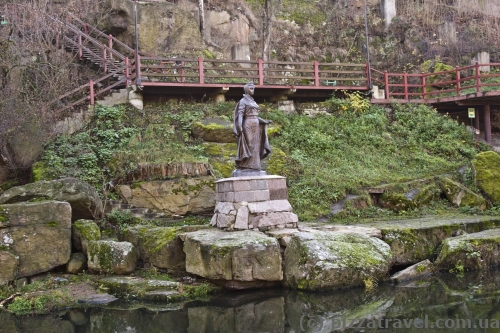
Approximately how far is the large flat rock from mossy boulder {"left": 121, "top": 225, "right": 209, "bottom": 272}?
4.04 metres

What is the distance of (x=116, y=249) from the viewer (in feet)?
28.7

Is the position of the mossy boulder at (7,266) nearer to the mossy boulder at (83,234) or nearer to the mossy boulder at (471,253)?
the mossy boulder at (83,234)

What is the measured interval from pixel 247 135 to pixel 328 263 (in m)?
3.41

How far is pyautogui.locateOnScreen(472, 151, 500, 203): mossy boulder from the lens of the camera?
41.2 feet

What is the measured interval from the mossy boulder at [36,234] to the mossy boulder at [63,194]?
0.64 meters

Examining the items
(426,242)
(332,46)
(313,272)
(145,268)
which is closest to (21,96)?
(145,268)

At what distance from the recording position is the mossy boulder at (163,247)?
8.91m

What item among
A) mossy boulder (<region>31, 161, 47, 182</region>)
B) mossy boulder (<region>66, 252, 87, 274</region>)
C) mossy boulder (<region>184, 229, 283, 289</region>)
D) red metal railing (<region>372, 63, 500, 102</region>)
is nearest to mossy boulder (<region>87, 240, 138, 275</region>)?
mossy boulder (<region>66, 252, 87, 274</region>)

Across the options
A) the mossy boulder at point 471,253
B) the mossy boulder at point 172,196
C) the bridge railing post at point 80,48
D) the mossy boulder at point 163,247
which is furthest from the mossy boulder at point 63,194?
the bridge railing post at point 80,48

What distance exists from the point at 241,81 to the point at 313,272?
12.3 meters

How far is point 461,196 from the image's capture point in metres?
12.4

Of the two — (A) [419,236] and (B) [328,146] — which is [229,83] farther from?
(A) [419,236]

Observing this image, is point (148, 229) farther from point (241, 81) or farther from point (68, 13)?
point (68, 13)

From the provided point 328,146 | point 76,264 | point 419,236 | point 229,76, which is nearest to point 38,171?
point 76,264
